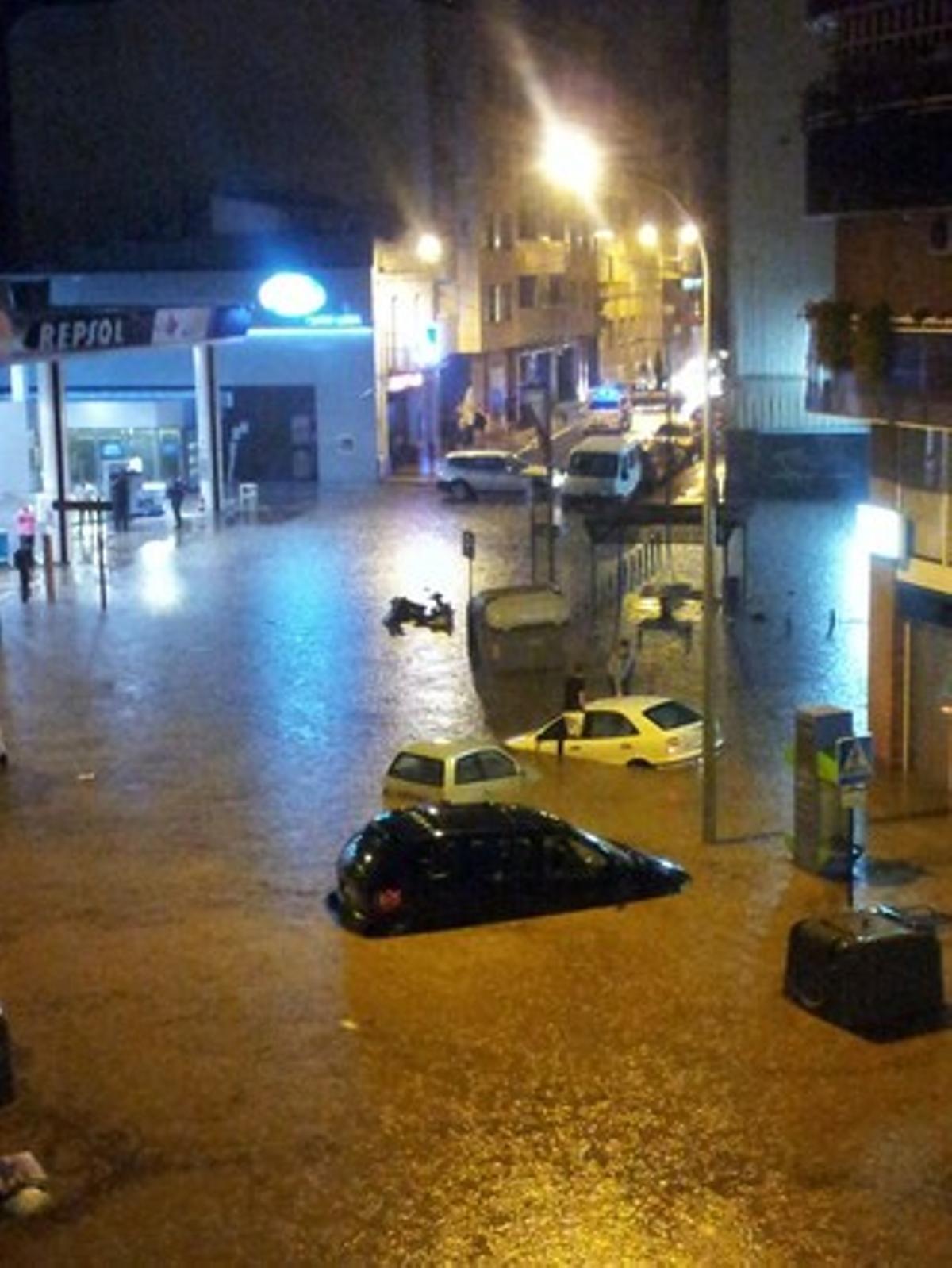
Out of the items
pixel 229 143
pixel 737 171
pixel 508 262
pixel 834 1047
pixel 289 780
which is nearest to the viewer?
pixel 834 1047

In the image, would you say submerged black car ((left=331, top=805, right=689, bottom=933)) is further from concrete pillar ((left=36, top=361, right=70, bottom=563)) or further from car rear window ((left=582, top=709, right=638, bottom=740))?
concrete pillar ((left=36, top=361, right=70, bottom=563))

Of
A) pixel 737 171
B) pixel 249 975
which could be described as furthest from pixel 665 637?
pixel 737 171

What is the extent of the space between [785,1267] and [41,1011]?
6.78m

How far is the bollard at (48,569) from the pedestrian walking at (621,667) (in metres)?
11.3

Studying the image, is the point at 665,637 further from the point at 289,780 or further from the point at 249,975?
the point at 249,975

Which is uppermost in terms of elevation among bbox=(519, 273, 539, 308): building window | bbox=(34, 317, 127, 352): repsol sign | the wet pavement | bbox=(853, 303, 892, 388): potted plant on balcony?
bbox=(519, 273, 539, 308): building window

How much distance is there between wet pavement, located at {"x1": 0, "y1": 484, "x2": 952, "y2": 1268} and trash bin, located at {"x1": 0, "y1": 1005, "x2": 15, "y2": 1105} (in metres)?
0.17

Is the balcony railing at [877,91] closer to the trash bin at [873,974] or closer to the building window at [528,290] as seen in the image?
the trash bin at [873,974]

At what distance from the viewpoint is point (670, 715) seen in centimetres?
2411

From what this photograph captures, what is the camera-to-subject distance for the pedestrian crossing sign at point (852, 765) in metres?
18.1

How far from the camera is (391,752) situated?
24.3 metres

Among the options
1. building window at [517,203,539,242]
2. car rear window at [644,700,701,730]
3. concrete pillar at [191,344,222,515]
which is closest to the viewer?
car rear window at [644,700,701,730]

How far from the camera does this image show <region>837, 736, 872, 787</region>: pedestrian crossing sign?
18125 millimetres

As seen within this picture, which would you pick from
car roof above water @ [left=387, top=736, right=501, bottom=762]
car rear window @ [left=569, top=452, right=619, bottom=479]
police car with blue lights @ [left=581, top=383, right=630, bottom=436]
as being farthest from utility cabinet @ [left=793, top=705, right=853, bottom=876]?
police car with blue lights @ [left=581, top=383, right=630, bottom=436]
